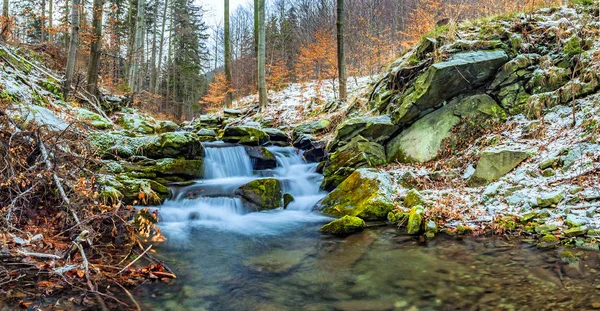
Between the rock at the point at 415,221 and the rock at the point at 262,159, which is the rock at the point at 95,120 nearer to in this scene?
the rock at the point at 262,159

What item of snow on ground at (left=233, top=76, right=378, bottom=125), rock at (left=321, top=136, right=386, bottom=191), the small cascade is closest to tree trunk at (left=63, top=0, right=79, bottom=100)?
the small cascade

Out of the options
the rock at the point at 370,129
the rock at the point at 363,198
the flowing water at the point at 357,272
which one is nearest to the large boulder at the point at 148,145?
the flowing water at the point at 357,272

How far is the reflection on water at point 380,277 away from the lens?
321cm

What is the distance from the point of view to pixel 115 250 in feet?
14.4

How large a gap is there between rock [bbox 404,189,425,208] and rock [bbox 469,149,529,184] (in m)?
1.13

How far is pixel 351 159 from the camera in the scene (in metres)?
8.23

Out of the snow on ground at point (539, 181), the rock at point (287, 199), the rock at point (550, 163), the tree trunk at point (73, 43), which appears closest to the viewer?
the snow on ground at point (539, 181)

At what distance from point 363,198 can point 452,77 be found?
3.72 m

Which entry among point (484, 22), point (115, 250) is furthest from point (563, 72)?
point (115, 250)

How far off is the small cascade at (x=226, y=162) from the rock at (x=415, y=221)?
18.7ft

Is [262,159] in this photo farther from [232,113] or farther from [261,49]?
[232,113]

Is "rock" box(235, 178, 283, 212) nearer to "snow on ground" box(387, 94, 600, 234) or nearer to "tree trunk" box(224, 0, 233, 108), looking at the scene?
"snow on ground" box(387, 94, 600, 234)

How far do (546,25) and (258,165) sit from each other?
8.37m

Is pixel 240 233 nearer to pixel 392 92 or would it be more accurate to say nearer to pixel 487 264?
pixel 487 264
